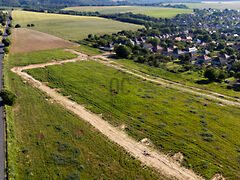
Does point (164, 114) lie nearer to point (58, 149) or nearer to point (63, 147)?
point (63, 147)

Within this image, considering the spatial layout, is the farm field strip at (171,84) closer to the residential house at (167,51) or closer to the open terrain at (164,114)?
the open terrain at (164,114)

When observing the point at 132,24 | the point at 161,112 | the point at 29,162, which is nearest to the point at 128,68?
the point at 161,112

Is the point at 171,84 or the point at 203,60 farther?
the point at 203,60

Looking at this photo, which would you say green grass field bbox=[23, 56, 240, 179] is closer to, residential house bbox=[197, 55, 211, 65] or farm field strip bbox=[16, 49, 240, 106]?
farm field strip bbox=[16, 49, 240, 106]

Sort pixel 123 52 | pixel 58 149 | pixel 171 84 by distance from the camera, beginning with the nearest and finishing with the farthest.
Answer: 1. pixel 58 149
2. pixel 171 84
3. pixel 123 52

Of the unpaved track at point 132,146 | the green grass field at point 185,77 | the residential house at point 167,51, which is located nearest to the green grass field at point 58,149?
the unpaved track at point 132,146

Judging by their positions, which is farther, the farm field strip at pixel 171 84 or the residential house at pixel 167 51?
the residential house at pixel 167 51

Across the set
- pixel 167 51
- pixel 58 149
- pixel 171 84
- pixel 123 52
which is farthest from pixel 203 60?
pixel 58 149
